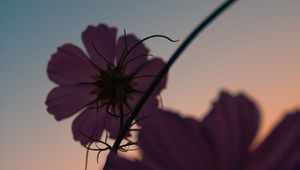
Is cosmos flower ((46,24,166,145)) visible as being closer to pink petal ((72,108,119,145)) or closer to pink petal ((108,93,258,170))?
pink petal ((72,108,119,145))

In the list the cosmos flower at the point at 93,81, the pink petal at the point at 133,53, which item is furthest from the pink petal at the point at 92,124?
the pink petal at the point at 133,53

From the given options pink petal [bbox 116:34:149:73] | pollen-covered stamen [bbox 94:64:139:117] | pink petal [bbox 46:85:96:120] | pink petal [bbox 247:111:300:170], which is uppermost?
pink petal [bbox 116:34:149:73]

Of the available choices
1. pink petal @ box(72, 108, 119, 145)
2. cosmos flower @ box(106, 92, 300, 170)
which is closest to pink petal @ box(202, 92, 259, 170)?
cosmos flower @ box(106, 92, 300, 170)

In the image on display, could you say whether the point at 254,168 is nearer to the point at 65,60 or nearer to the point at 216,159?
the point at 216,159

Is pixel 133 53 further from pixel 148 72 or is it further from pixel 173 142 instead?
pixel 173 142

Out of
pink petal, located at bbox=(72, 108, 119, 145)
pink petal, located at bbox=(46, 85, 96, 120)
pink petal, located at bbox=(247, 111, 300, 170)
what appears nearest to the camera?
pink petal, located at bbox=(247, 111, 300, 170)

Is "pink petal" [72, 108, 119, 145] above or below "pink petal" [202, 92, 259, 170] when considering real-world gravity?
below

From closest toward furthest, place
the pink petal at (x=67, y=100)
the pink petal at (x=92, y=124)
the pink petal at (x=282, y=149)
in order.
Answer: the pink petal at (x=282, y=149), the pink petal at (x=92, y=124), the pink petal at (x=67, y=100)

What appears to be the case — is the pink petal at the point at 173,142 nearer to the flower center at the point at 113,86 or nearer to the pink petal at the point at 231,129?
the pink petal at the point at 231,129
